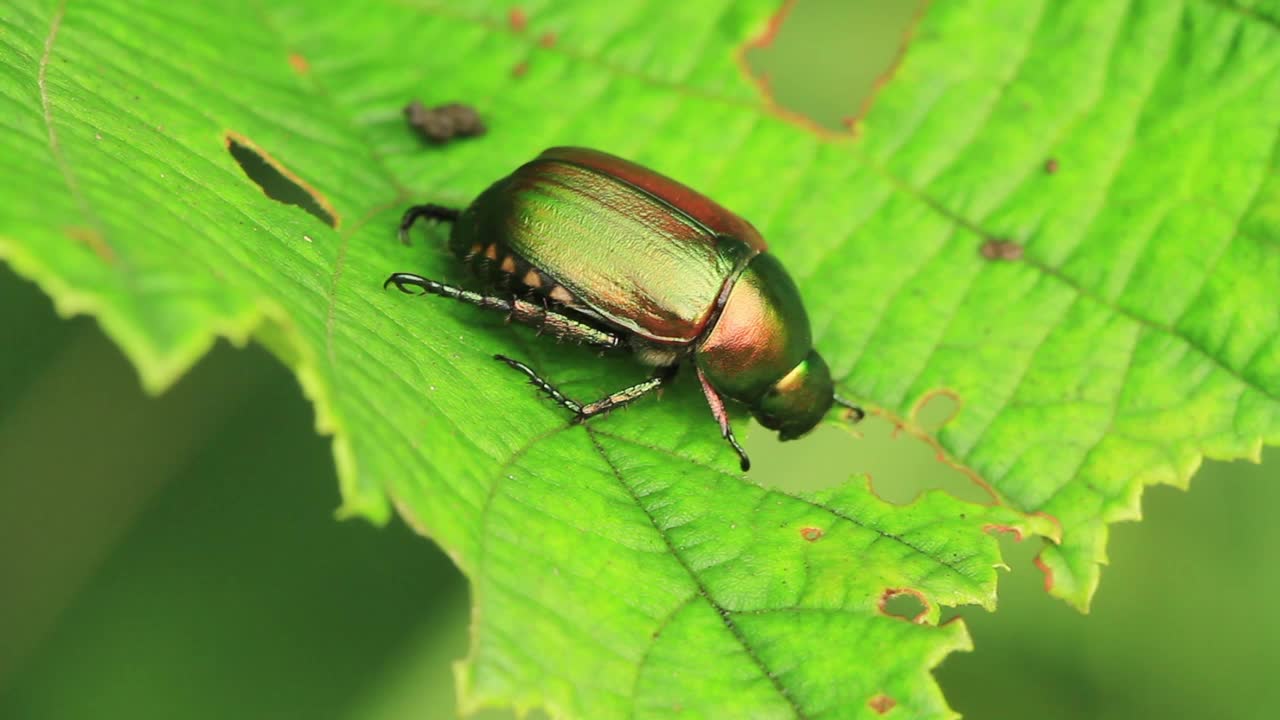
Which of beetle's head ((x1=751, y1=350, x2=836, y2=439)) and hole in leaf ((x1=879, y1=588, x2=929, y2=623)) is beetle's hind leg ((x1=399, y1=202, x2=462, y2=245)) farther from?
hole in leaf ((x1=879, y1=588, x2=929, y2=623))

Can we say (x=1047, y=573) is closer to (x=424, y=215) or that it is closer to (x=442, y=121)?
(x=424, y=215)

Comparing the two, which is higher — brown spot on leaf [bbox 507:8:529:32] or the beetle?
brown spot on leaf [bbox 507:8:529:32]

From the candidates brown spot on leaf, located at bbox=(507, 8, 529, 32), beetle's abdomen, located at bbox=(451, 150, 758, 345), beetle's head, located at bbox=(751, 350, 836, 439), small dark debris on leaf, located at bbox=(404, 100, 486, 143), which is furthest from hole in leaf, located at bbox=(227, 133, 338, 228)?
beetle's head, located at bbox=(751, 350, 836, 439)

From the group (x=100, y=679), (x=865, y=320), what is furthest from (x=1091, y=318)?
(x=100, y=679)

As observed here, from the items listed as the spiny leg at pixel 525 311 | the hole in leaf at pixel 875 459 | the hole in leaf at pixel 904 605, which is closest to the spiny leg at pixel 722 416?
the hole in leaf at pixel 875 459

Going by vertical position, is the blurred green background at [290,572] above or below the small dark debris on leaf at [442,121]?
below

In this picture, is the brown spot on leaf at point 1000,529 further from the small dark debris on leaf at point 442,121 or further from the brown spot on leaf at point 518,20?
the brown spot on leaf at point 518,20
